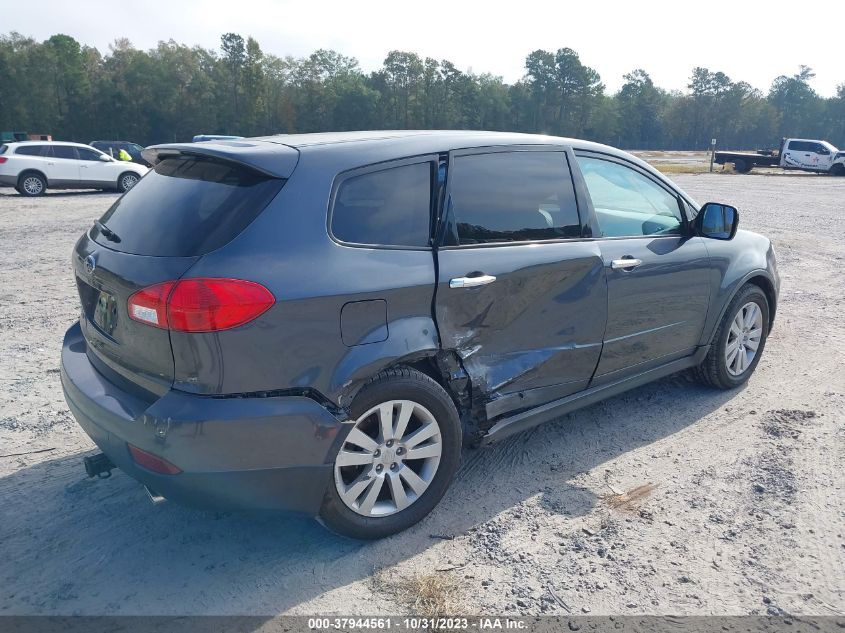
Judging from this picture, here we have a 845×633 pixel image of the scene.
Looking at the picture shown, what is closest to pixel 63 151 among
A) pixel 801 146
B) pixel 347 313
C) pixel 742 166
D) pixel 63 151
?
pixel 63 151

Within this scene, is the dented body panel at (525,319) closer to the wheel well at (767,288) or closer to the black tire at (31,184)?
the wheel well at (767,288)

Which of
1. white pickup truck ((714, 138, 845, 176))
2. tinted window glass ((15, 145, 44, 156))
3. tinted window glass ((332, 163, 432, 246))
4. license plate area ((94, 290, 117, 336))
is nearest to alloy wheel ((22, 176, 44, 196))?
tinted window glass ((15, 145, 44, 156))

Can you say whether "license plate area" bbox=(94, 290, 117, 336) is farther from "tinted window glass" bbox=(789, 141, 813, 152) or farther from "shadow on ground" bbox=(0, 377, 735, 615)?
"tinted window glass" bbox=(789, 141, 813, 152)

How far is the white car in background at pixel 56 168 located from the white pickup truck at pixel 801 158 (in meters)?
33.1

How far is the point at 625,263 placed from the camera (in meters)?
3.92

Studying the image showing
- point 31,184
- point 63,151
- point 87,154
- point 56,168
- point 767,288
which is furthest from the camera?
point 87,154

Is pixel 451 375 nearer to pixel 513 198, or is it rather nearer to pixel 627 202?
pixel 513 198

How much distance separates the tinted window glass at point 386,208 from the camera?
295 cm

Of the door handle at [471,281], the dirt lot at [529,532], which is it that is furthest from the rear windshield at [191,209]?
the dirt lot at [529,532]

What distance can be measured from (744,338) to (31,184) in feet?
64.2

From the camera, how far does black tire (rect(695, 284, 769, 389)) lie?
475 cm

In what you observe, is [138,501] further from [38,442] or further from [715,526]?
[715,526]

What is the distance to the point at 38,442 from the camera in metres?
3.94

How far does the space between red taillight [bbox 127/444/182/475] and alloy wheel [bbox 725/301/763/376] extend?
3.80m
